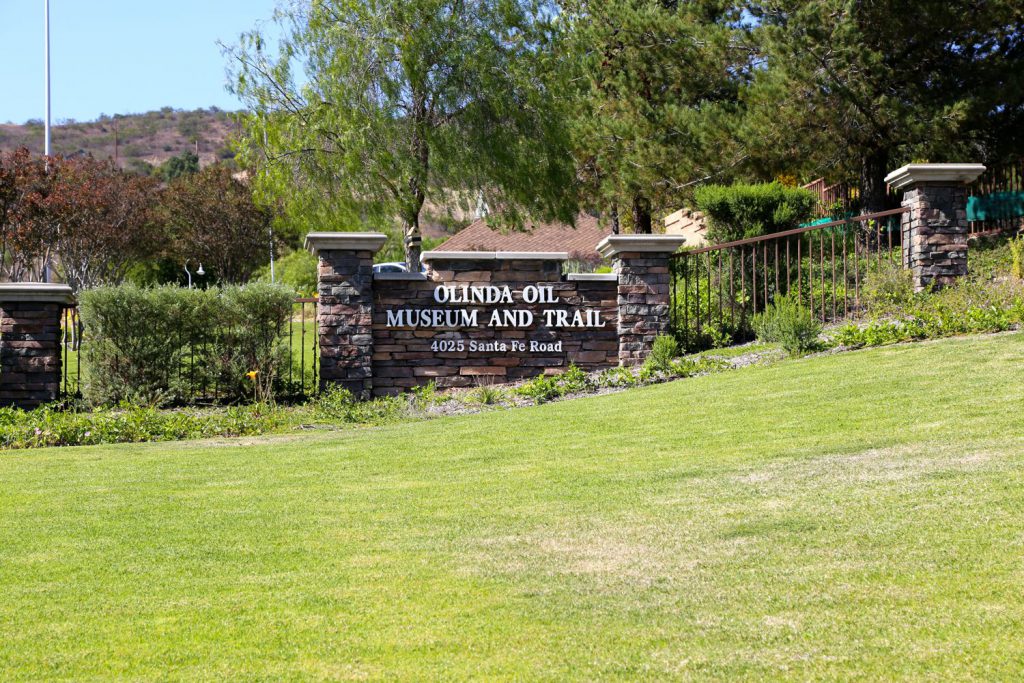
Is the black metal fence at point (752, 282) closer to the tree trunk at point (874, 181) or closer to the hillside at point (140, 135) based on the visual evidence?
the tree trunk at point (874, 181)

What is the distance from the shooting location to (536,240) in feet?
150

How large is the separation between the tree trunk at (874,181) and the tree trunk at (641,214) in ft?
21.3

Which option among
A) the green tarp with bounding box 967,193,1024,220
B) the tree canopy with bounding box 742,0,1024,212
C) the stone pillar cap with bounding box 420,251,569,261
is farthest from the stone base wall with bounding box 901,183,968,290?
the green tarp with bounding box 967,193,1024,220

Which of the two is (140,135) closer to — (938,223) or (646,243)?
(646,243)

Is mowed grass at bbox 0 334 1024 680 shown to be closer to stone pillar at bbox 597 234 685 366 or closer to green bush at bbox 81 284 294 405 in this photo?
green bush at bbox 81 284 294 405

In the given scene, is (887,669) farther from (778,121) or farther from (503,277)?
(778,121)

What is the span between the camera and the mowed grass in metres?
4.13

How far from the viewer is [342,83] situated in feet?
73.7

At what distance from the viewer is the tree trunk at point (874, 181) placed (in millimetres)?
18859

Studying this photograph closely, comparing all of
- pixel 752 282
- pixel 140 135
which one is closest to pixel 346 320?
pixel 752 282

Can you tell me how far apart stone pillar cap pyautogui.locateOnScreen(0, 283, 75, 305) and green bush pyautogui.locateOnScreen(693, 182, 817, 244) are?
9330mm

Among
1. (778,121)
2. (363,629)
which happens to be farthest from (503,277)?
(363,629)

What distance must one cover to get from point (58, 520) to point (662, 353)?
7.70 m

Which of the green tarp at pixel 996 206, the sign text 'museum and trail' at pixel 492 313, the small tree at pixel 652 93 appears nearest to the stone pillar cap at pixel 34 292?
the sign text 'museum and trail' at pixel 492 313
